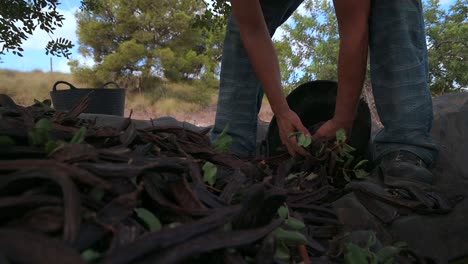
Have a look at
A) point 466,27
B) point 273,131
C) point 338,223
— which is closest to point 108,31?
point 466,27

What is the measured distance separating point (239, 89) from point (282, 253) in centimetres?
125

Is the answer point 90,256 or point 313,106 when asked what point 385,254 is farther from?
point 313,106

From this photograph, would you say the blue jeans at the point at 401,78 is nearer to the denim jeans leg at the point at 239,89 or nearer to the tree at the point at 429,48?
the denim jeans leg at the point at 239,89

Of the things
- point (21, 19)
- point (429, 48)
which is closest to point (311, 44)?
point (429, 48)

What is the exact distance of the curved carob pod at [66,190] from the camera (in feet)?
0.97

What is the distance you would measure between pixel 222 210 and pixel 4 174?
0.18m

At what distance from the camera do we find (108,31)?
11703mm

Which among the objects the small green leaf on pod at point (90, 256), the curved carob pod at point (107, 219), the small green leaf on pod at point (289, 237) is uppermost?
the curved carob pod at point (107, 219)

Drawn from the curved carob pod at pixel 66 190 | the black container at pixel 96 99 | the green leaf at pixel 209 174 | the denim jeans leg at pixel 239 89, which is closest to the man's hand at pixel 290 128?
the denim jeans leg at pixel 239 89

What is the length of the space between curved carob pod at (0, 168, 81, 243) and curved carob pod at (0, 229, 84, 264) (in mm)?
19

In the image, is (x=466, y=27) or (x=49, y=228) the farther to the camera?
(x=466, y=27)

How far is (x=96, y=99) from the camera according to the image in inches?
126

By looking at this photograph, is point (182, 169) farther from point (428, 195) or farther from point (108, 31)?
point (108, 31)

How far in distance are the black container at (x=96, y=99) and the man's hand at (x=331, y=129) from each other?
2061 millimetres
